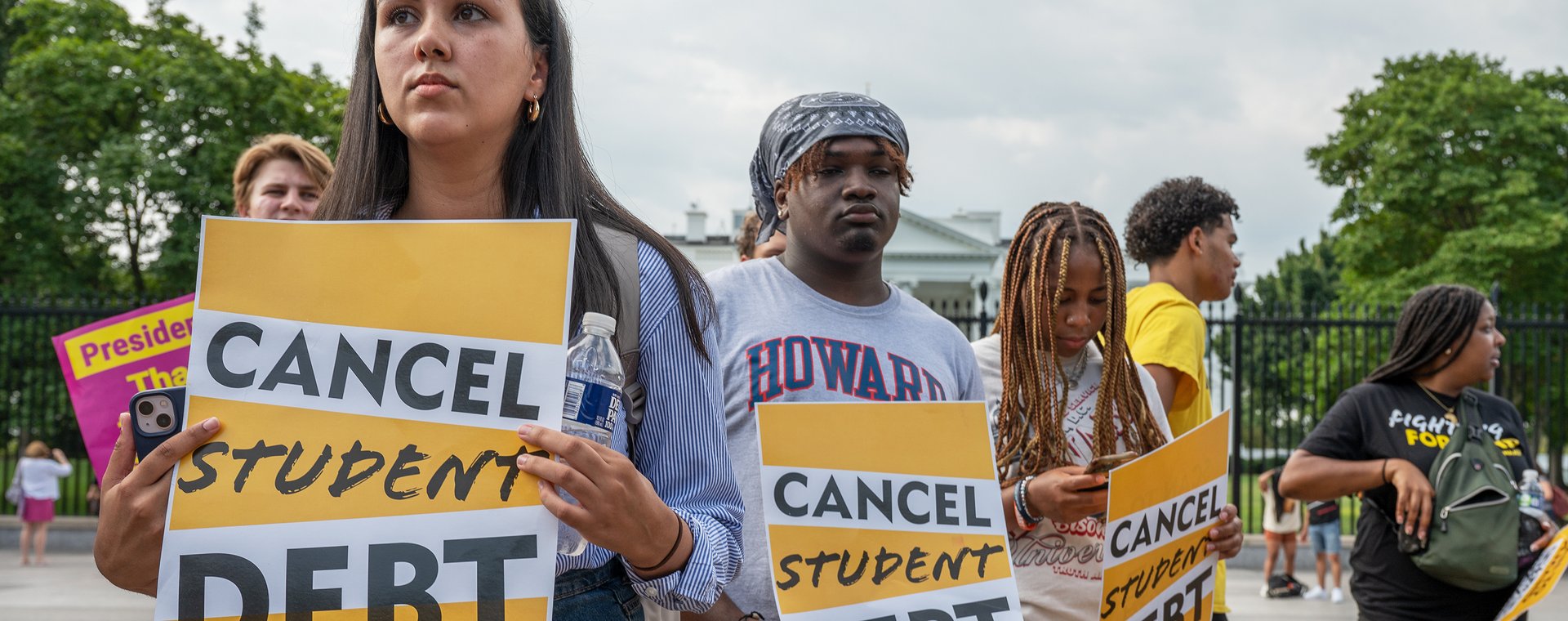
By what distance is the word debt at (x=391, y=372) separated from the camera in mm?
1438

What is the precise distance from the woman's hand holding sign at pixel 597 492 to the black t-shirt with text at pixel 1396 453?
9.51 feet

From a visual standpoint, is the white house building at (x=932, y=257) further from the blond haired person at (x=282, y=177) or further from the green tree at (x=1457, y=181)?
the blond haired person at (x=282, y=177)

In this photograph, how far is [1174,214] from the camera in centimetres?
382

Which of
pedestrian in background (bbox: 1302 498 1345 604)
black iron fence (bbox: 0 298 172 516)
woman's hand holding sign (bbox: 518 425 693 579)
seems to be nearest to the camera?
woman's hand holding sign (bbox: 518 425 693 579)

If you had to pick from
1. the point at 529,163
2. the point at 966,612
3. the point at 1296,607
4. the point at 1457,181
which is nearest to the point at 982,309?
the point at 1296,607

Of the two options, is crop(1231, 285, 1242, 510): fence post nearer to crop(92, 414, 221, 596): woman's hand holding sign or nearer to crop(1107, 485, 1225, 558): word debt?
crop(1107, 485, 1225, 558): word debt

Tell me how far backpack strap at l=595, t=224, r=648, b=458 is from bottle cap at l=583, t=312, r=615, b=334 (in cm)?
8

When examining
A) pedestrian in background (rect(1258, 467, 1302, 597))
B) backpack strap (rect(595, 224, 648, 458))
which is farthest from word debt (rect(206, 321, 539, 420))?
pedestrian in background (rect(1258, 467, 1302, 597))

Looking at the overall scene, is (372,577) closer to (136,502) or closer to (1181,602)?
(136,502)

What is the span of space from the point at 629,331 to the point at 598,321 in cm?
14

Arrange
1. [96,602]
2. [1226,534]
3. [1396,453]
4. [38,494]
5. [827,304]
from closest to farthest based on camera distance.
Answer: [827,304]
[1226,534]
[1396,453]
[96,602]
[38,494]

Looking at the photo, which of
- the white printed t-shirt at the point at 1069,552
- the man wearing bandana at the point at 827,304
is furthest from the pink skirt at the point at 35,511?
the white printed t-shirt at the point at 1069,552

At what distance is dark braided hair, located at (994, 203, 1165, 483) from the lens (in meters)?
2.77

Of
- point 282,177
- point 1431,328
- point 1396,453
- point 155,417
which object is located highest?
point 282,177
